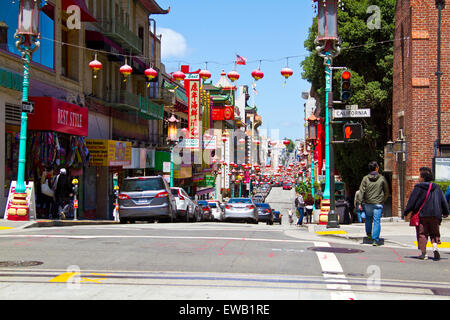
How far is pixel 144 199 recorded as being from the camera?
21.9 m

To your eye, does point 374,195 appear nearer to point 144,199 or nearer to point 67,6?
point 144,199

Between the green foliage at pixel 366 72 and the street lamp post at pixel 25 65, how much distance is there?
2123 centimetres

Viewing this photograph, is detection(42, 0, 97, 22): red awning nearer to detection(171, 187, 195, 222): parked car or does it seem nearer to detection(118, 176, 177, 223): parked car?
detection(171, 187, 195, 222): parked car

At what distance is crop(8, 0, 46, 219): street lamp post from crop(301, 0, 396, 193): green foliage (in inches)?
836

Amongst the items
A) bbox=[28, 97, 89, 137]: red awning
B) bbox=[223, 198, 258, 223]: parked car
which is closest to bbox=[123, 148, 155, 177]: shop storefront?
bbox=[223, 198, 258, 223]: parked car

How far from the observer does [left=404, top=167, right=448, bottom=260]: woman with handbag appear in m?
11.7

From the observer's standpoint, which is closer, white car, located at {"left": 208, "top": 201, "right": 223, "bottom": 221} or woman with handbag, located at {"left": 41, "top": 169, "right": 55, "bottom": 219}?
woman with handbag, located at {"left": 41, "top": 169, "right": 55, "bottom": 219}

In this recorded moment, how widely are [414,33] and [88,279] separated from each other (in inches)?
800

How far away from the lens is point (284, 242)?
46.0 feet

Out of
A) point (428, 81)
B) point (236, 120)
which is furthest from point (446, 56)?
point (236, 120)

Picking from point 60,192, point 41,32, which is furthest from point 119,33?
point 60,192

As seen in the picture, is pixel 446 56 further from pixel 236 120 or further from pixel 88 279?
pixel 236 120

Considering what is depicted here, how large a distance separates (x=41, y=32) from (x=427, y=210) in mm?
19947
